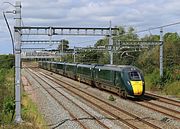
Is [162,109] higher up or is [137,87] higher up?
A: [137,87]

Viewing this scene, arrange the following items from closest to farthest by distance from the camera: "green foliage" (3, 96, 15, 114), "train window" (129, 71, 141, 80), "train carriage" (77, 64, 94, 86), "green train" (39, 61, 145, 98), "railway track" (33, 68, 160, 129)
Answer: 1. "railway track" (33, 68, 160, 129)
2. "green foliage" (3, 96, 15, 114)
3. "green train" (39, 61, 145, 98)
4. "train window" (129, 71, 141, 80)
5. "train carriage" (77, 64, 94, 86)

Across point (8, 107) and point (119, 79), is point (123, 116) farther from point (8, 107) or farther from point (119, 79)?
point (119, 79)

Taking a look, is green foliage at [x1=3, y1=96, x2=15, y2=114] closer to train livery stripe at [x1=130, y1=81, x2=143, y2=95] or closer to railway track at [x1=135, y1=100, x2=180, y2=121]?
railway track at [x1=135, y1=100, x2=180, y2=121]

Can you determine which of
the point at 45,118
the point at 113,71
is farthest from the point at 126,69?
the point at 45,118

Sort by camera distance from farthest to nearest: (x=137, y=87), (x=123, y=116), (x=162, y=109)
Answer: (x=137, y=87)
(x=162, y=109)
(x=123, y=116)

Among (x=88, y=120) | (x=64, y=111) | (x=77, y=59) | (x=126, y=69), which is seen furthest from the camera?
(x=77, y=59)

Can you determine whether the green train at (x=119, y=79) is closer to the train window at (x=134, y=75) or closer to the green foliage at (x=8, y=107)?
the train window at (x=134, y=75)

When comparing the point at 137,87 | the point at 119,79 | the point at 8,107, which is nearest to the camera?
the point at 8,107

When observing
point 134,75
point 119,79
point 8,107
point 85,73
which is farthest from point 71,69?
point 8,107

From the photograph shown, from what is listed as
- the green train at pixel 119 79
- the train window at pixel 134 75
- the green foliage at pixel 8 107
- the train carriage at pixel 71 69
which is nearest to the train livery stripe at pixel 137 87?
the green train at pixel 119 79

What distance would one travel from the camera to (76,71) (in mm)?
53250

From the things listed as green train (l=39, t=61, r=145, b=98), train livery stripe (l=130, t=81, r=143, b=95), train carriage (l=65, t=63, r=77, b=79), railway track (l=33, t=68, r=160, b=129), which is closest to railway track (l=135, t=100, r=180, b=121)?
train livery stripe (l=130, t=81, r=143, b=95)

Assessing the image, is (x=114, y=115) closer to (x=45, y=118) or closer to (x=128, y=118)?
(x=128, y=118)

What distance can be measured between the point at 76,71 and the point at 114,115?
32031mm
